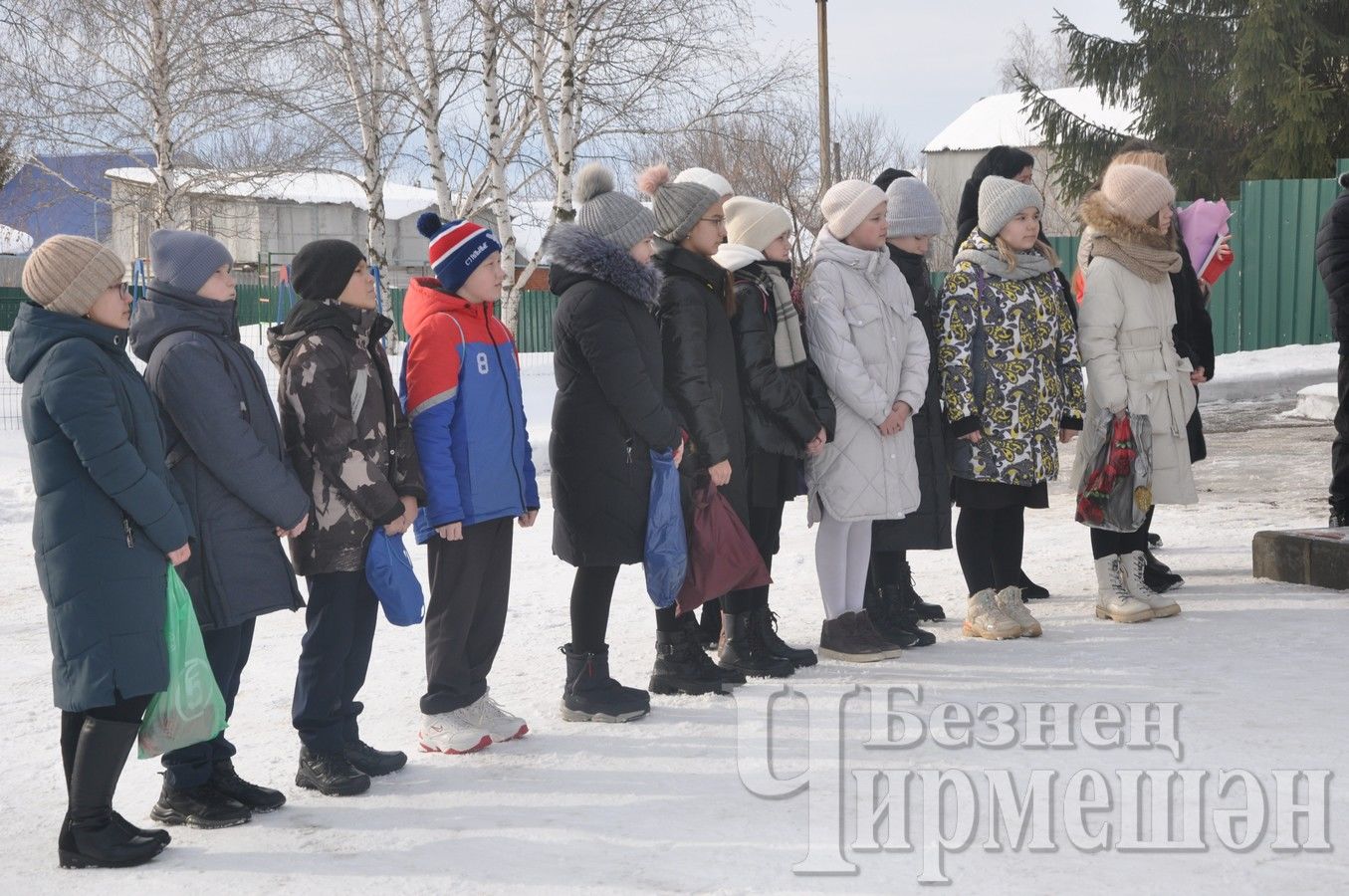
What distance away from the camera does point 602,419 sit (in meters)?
4.50

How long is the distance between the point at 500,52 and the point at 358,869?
1502cm

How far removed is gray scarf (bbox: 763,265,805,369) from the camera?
5027 millimetres

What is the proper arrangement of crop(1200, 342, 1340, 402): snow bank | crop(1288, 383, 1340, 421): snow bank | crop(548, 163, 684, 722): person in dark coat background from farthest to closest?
crop(1200, 342, 1340, 402): snow bank
crop(1288, 383, 1340, 421): snow bank
crop(548, 163, 684, 722): person in dark coat background

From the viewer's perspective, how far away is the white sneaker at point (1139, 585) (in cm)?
565

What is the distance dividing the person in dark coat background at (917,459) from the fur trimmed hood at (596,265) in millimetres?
1345

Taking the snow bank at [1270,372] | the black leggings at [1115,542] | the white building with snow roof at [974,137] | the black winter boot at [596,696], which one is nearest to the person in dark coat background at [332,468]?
the black winter boot at [596,696]

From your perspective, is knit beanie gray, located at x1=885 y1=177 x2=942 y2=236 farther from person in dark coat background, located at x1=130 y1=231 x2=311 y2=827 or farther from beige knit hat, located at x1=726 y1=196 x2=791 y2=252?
person in dark coat background, located at x1=130 y1=231 x2=311 y2=827

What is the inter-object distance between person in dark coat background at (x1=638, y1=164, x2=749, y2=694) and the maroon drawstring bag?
0.08 metres

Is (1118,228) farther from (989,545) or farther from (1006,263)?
(989,545)

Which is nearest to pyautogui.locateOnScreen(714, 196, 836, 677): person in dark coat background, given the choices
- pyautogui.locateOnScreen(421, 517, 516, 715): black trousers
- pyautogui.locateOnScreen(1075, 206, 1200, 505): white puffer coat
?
pyautogui.locateOnScreen(421, 517, 516, 715): black trousers

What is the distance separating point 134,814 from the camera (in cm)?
377

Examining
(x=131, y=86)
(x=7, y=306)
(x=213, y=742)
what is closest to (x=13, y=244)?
(x=7, y=306)

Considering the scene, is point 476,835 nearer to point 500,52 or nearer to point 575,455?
point 575,455

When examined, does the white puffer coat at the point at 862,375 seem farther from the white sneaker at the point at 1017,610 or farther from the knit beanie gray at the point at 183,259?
the knit beanie gray at the point at 183,259
